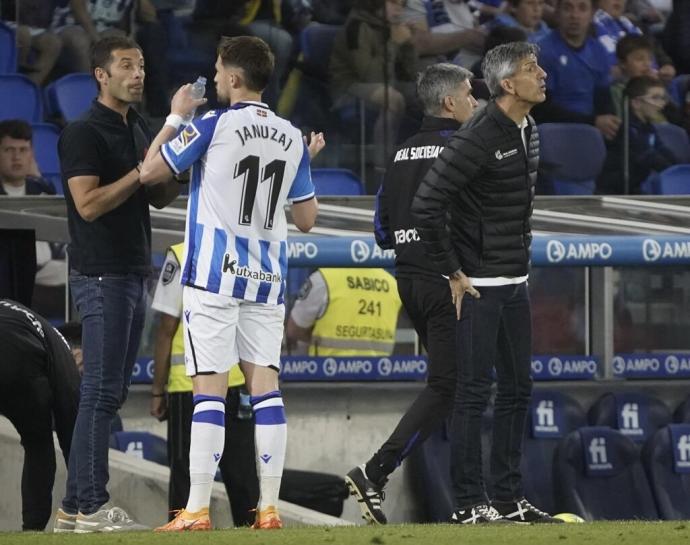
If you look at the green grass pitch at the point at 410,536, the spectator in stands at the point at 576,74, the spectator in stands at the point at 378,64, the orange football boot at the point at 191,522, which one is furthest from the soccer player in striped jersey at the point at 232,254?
the spectator in stands at the point at 576,74

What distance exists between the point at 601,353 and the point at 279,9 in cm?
302

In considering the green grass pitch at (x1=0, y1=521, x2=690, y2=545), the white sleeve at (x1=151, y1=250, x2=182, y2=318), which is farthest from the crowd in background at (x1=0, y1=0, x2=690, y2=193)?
the green grass pitch at (x1=0, y1=521, x2=690, y2=545)

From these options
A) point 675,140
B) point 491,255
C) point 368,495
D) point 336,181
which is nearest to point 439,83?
point 491,255

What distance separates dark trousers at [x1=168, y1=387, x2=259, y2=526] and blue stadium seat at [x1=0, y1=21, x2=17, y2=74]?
3.93 meters

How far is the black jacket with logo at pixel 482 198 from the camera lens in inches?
234

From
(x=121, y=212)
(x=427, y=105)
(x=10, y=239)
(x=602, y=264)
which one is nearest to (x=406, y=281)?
(x=427, y=105)

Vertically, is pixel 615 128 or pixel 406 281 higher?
pixel 615 128

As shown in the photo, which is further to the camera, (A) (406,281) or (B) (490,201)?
(A) (406,281)

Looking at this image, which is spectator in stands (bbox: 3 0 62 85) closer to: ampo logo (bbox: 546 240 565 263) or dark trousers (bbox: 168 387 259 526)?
ampo logo (bbox: 546 240 565 263)

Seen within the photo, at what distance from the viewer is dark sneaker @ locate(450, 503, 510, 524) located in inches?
237

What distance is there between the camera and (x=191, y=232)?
561cm

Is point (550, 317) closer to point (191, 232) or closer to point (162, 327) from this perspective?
point (162, 327)

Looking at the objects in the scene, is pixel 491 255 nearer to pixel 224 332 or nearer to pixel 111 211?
pixel 224 332

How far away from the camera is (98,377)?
5.92m
